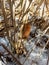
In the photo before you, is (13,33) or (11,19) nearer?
(11,19)

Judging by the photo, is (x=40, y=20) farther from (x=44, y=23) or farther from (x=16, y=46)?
(x=16, y=46)

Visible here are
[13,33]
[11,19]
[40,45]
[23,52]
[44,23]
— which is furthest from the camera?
[44,23]

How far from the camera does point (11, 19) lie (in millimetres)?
1812

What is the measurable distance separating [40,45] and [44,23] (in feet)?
0.99

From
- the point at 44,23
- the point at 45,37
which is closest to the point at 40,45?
the point at 45,37

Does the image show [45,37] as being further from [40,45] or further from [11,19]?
[11,19]

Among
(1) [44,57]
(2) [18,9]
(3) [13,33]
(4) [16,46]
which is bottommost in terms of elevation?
(1) [44,57]

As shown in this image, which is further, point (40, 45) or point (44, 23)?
point (44, 23)

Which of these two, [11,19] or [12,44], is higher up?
[11,19]

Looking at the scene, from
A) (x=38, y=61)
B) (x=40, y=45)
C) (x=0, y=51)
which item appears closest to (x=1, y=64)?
(x=0, y=51)

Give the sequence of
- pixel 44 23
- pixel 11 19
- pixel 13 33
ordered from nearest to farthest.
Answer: pixel 11 19, pixel 13 33, pixel 44 23

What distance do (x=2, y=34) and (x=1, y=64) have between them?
0.31m

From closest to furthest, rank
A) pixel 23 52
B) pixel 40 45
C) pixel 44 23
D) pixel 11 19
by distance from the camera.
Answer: pixel 11 19 < pixel 23 52 < pixel 40 45 < pixel 44 23

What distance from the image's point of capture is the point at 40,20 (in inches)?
99.1
